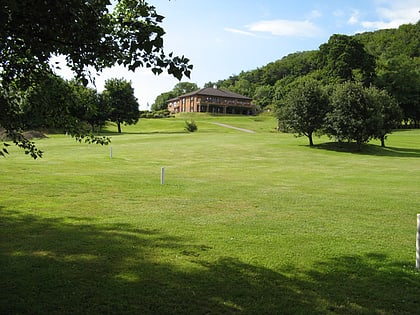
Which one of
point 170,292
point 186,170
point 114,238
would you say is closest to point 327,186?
point 186,170

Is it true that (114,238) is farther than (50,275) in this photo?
Yes

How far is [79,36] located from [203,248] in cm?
482

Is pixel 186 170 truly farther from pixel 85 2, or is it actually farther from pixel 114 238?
pixel 85 2

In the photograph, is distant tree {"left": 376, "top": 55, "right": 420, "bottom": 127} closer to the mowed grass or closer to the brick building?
the brick building

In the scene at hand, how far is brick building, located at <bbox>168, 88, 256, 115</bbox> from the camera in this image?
425 ft

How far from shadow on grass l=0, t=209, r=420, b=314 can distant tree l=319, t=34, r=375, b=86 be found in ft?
295

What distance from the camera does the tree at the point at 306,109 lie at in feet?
146

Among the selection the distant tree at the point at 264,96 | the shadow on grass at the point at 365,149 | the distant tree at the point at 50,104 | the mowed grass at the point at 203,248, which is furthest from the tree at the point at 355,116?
the distant tree at the point at 264,96

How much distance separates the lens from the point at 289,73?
185500mm

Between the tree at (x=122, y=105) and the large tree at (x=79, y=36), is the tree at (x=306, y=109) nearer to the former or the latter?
the tree at (x=122, y=105)

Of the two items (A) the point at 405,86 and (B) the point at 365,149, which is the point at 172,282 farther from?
(A) the point at 405,86

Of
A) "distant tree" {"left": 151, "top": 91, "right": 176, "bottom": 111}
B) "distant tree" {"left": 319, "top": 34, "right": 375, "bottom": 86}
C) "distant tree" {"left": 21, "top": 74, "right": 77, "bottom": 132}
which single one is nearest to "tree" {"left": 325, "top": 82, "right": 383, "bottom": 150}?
"distant tree" {"left": 21, "top": 74, "right": 77, "bottom": 132}

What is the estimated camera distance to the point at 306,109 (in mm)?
44219

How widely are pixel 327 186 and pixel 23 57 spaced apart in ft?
52.1
